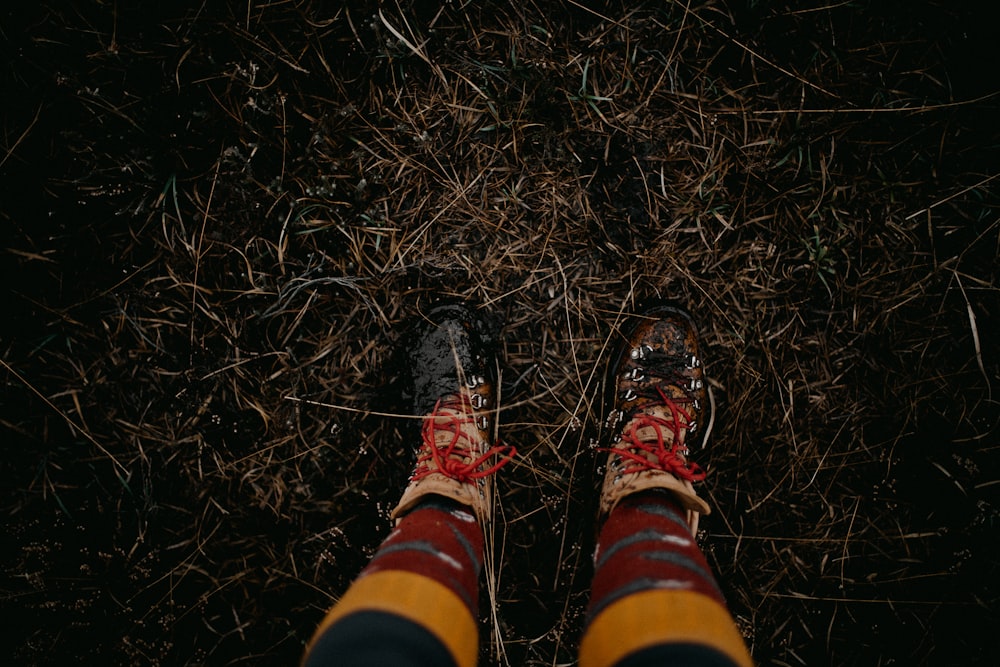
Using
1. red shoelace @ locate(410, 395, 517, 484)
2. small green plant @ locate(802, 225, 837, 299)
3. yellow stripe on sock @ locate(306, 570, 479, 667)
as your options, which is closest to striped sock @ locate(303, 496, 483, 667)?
yellow stripe on sock @ locate(306, 570, 479, 667)

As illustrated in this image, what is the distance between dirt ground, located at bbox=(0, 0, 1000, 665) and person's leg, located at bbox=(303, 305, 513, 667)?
0.32ft

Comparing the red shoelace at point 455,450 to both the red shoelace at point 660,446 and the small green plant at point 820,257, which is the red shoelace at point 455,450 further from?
the small green plant at point 820,257

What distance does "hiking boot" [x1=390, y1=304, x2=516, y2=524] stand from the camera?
148 cm

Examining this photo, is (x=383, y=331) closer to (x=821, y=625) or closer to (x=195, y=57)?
(x=195, y=57)

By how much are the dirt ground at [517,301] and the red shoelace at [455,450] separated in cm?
10

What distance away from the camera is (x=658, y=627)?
88 centimetres

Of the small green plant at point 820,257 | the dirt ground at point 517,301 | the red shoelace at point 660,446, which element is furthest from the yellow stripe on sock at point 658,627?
the small green plant at point 820,257

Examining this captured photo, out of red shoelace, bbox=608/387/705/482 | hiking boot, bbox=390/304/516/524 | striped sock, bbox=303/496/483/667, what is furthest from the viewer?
hiking boot, bbox=390/304/516/524

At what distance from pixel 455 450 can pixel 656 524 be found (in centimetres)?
59

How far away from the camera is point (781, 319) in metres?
1.55

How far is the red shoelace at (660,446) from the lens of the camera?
4.52 feet

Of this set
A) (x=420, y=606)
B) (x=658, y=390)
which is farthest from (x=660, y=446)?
(x=420, y=606)

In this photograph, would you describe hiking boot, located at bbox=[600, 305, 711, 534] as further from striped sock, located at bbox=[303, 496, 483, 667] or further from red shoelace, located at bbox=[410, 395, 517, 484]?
striped sock, located at bbox=[303, 496, 483, 667]

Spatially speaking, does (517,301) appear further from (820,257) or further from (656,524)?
(820,257)
